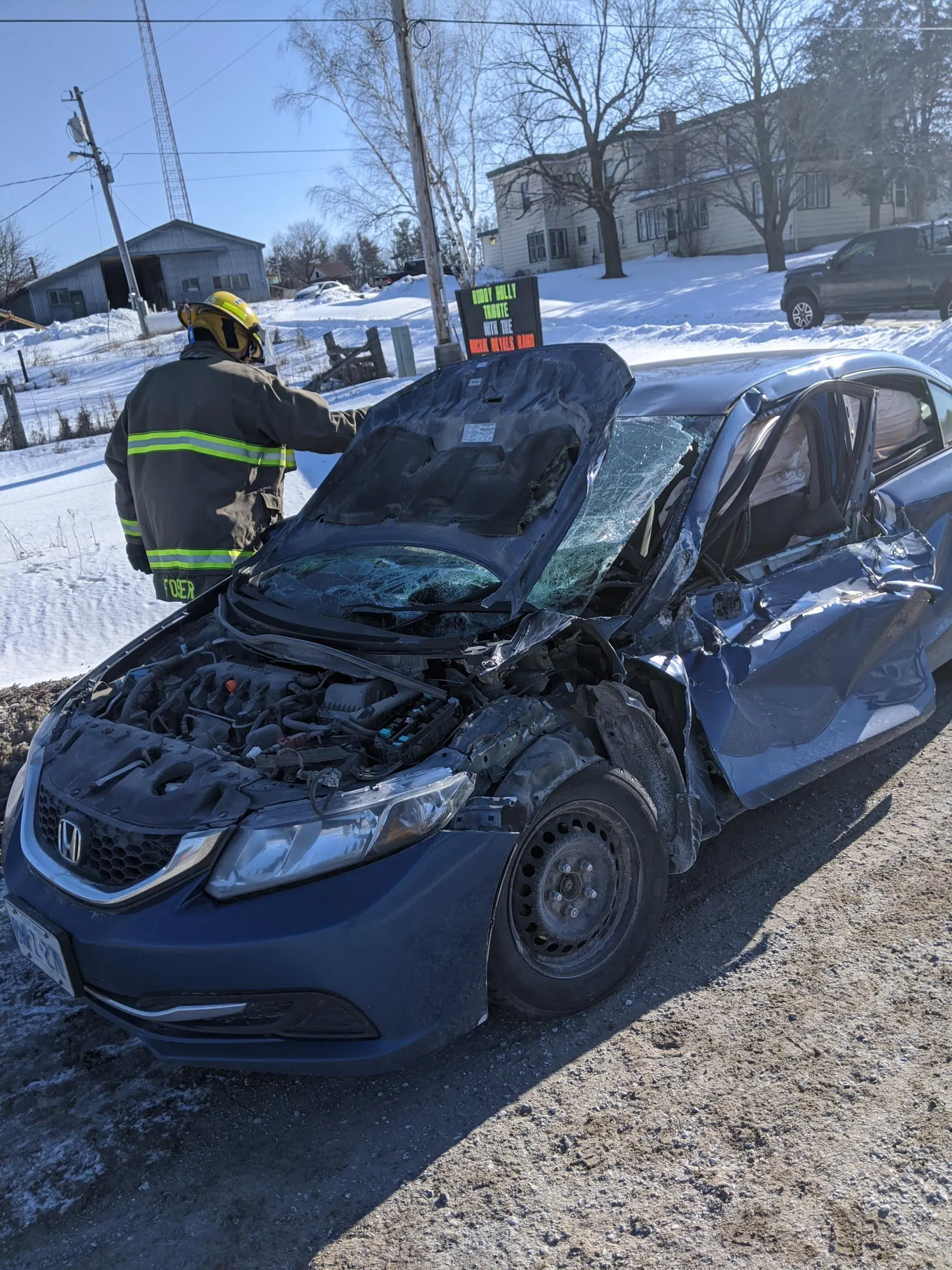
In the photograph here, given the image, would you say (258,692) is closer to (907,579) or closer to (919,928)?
(919,928)

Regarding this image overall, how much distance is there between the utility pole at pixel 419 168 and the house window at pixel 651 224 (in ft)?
97.3

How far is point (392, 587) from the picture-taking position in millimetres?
3256

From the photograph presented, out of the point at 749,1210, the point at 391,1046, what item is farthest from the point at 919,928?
A: the point at 391,1046

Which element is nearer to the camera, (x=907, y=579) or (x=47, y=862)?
(x=47, y=862)

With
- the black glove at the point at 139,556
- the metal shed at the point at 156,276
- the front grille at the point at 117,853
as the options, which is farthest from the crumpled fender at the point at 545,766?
the metal shed at the point at 156,276

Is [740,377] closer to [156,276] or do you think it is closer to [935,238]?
[935,238]

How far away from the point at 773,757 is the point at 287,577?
6.00 ft

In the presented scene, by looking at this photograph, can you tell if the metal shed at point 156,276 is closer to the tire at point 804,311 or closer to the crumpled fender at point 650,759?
the tire at point 804,311

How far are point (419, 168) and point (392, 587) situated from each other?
1272 cm

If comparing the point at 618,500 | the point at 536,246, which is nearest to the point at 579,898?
the point at 618,500

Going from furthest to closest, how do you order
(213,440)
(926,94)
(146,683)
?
(926,94)
(213,440)
(146,683)

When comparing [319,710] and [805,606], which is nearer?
[319,710]

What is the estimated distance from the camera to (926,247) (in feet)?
60.2

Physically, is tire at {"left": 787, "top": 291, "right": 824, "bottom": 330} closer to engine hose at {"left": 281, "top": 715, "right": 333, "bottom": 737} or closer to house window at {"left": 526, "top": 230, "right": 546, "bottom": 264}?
engine hose at {"left": 281, "top": 715, "right": 333, "bottom": 737}
